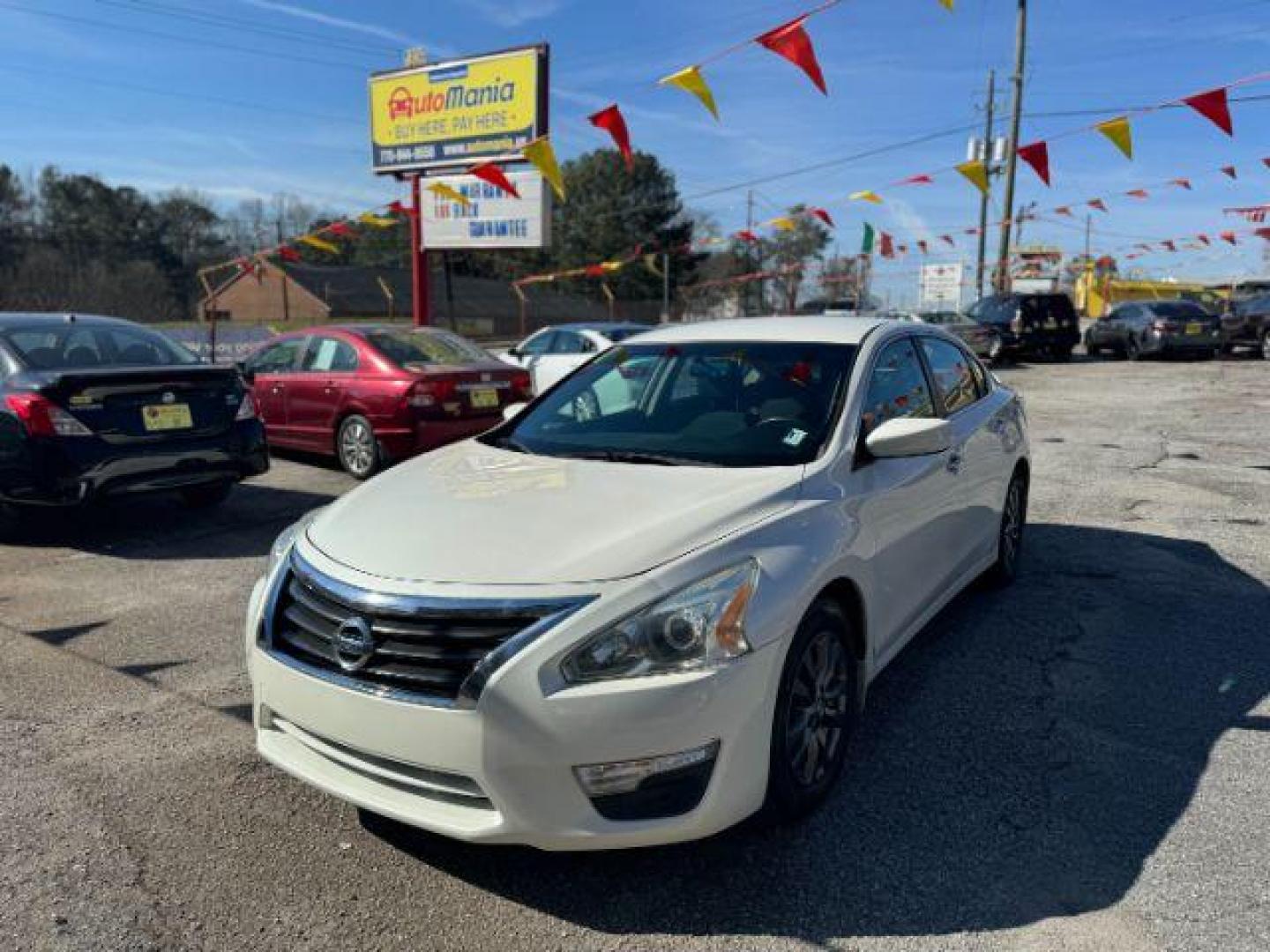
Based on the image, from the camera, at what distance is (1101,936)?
96.2 inches

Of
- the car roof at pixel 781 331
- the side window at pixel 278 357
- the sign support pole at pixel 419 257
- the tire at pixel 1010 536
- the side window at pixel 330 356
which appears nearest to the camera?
the car roof at pixel 781 331

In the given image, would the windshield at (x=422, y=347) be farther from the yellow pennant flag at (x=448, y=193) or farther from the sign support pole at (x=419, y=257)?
the sign support pole at (x=419, y=257)

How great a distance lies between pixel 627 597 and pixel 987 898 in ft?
4.30

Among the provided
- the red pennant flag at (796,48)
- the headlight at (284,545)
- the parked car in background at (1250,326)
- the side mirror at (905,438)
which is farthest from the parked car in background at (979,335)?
the headlight at (284,545)

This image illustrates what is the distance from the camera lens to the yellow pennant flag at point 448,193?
1864 cm

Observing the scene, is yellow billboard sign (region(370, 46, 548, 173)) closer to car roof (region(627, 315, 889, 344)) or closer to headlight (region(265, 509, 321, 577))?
car roof (region(627, 315, 889, 344))

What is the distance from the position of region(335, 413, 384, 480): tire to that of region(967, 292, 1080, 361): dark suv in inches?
692

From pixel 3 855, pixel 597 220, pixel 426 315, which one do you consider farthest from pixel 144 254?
pixel 3 855

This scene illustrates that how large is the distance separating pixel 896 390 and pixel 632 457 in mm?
1272

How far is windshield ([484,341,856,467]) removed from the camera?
3.48m

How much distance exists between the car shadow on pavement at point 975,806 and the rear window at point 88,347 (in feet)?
16.3

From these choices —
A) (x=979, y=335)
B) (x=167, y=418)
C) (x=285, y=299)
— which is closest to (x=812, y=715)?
(x=167, y=418)

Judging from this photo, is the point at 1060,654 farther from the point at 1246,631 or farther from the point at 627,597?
the point at 627,597

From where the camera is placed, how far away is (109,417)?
6.18 meters
